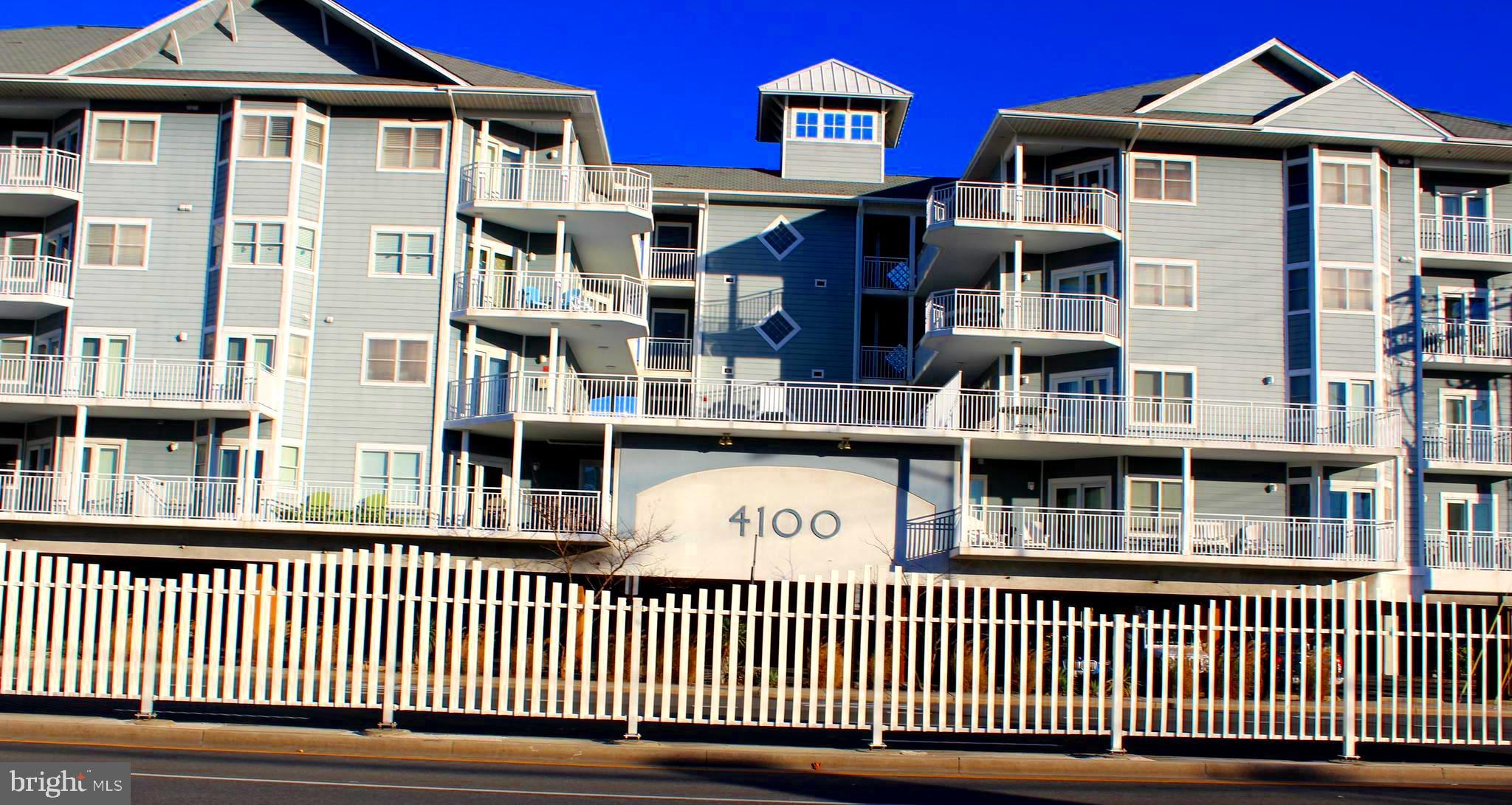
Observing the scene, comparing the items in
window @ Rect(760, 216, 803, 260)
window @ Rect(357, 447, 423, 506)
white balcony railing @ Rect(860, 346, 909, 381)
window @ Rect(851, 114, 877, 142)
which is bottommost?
window @ Rect(357, 447, 423, 506)

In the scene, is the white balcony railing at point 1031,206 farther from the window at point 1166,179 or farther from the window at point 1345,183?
the window at point 1345,183

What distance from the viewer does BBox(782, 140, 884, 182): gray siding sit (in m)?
44.6

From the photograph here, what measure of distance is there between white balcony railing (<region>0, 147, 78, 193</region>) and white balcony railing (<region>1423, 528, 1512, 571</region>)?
35.5 m

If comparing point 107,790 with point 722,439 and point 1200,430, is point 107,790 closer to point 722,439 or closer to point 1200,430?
point 722,439

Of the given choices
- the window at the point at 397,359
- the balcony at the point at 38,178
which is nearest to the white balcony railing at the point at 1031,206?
the window at the point at 397,359

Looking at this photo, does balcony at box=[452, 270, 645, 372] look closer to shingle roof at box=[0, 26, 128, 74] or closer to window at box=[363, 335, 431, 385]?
window at box=[363, 335, 431, 385]

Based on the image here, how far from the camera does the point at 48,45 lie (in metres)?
35.7

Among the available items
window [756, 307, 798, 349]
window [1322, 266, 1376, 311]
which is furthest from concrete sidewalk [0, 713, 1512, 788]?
window [756, 307, 798, 349]

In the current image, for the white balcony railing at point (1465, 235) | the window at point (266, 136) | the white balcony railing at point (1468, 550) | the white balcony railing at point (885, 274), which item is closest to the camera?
the white balcony railing at point (1468, 550)

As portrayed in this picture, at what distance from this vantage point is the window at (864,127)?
45.1 m

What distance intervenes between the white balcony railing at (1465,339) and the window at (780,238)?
1863 cm

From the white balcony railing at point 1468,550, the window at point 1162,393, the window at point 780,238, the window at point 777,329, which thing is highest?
the window at point 780,238

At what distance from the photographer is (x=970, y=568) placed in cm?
3103

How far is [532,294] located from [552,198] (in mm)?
2573
